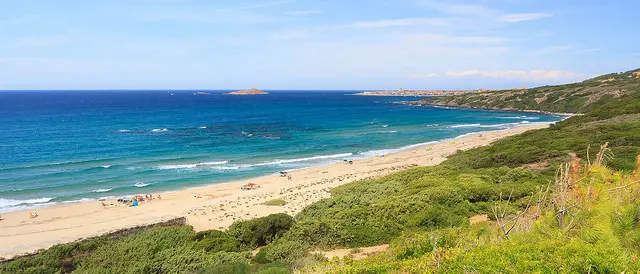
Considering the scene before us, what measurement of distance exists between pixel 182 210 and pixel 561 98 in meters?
102

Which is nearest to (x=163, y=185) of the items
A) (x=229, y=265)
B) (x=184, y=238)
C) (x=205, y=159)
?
(x=205, y=159)

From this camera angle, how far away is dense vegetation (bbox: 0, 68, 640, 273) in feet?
21.7

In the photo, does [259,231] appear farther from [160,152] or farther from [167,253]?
[160,152]

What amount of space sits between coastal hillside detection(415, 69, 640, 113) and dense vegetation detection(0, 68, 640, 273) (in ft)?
218

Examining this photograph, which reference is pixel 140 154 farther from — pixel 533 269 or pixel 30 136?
pixel 533 269

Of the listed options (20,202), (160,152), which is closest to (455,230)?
(20,202)

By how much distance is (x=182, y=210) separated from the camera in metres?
25.4

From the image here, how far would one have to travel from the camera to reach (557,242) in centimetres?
658

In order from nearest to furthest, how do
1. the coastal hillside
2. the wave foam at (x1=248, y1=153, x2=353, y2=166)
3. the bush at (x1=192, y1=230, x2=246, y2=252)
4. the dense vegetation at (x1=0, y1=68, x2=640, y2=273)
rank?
the dense vegetation at (x1=0, y1=68, x2=640, y2=273)
the bush at (x1=192, y1=230, x2=246, y2=252)
the wave foam at (x1=248, y1=153, x2=353, y2=166)
the coastal hillside

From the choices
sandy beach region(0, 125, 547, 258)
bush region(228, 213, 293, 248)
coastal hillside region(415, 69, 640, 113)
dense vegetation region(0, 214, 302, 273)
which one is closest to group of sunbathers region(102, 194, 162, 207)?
sandy beach region(0, 125, 547, 258)

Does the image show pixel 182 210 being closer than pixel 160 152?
Yes

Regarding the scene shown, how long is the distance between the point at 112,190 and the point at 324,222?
75.5 ft

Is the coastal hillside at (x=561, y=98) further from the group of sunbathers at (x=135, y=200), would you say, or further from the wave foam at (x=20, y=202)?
the wave foam at (x=20, y=202)

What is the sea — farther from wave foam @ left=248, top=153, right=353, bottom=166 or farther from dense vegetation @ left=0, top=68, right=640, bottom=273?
dense vegetation @ left=0, top=68, right=640, bottom=273
